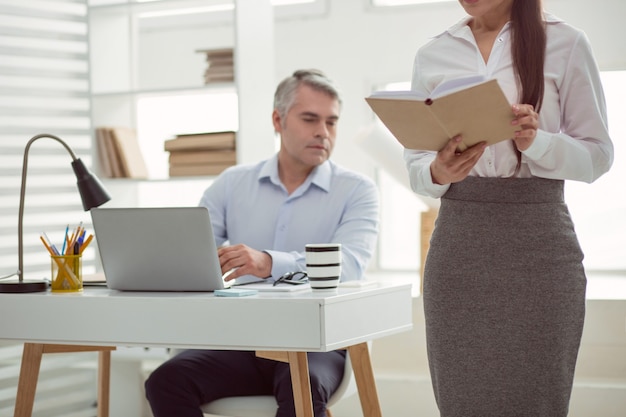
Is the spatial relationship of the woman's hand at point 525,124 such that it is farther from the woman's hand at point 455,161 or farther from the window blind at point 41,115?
the window blind at point 41,115

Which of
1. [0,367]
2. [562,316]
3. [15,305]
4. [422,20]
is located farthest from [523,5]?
[422,20]

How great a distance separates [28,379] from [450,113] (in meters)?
1.53

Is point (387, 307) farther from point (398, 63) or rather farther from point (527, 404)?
point (398, 63)

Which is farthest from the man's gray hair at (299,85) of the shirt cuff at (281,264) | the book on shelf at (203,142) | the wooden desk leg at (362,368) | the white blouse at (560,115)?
the white blouse at (560,115)

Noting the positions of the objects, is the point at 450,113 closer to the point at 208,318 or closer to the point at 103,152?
the point at 208,318

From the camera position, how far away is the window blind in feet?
12.1

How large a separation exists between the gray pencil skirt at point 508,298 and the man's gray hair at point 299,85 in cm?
137

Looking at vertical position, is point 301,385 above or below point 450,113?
below

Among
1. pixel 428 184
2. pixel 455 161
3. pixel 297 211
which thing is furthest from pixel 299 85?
pixel 455 161

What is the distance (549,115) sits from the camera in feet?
5.63

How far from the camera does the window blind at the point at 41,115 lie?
368cm

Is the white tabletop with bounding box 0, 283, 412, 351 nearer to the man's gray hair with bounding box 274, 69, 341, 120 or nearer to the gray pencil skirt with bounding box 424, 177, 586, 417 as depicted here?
the gray pencil skirt with bounding box 424, 177, 586, 417

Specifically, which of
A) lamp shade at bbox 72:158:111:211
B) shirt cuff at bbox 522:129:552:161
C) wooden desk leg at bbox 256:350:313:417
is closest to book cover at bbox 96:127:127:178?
lamp shade at bbox 72:158:111:211

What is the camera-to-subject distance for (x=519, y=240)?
1691mm
